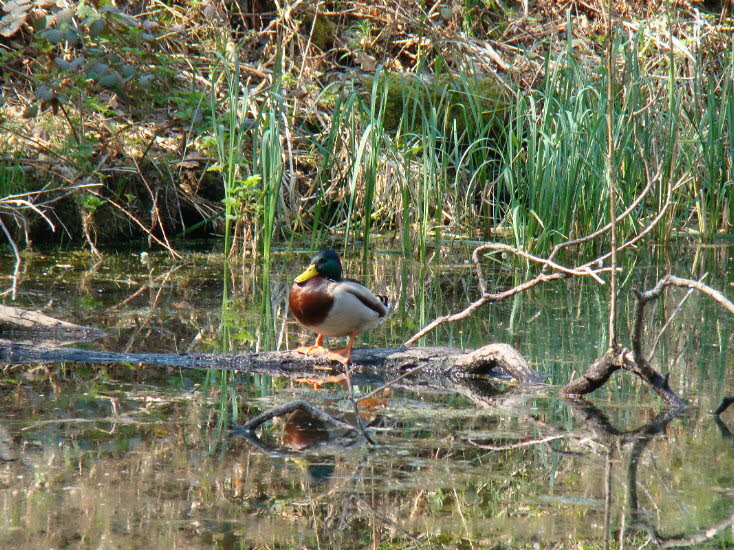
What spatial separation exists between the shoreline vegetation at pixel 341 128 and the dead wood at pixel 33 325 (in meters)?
2.00

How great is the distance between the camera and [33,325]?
4.71 m

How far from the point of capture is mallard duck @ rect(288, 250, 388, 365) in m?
4.55

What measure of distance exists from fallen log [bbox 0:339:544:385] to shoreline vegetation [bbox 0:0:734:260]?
239cm

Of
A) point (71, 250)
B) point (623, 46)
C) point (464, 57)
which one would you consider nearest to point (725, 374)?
point (623, 46)

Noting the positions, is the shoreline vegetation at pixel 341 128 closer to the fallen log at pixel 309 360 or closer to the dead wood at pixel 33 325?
the dead wood at pixel 33 325

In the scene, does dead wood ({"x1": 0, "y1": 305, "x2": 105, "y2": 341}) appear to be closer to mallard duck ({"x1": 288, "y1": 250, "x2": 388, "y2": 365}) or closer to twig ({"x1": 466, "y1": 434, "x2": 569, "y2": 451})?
mallard duck ({"x1": 288, "y1": 250, "x2": 388, "y2": 365})

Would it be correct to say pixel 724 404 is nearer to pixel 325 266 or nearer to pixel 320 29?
pixel 325 266

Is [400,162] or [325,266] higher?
[400,162]

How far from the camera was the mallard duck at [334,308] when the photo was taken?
455 centimetres

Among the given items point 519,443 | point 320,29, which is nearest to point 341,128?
point 320,29

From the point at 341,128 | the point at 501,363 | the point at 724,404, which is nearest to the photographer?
the point at 724,404

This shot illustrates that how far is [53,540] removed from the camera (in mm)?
→ 2480

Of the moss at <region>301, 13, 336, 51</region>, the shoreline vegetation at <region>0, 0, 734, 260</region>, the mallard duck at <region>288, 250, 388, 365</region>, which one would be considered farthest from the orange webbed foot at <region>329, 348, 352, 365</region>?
the moss at <region>301, 13, 336, 51</region>

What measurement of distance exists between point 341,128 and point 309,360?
453 cm
